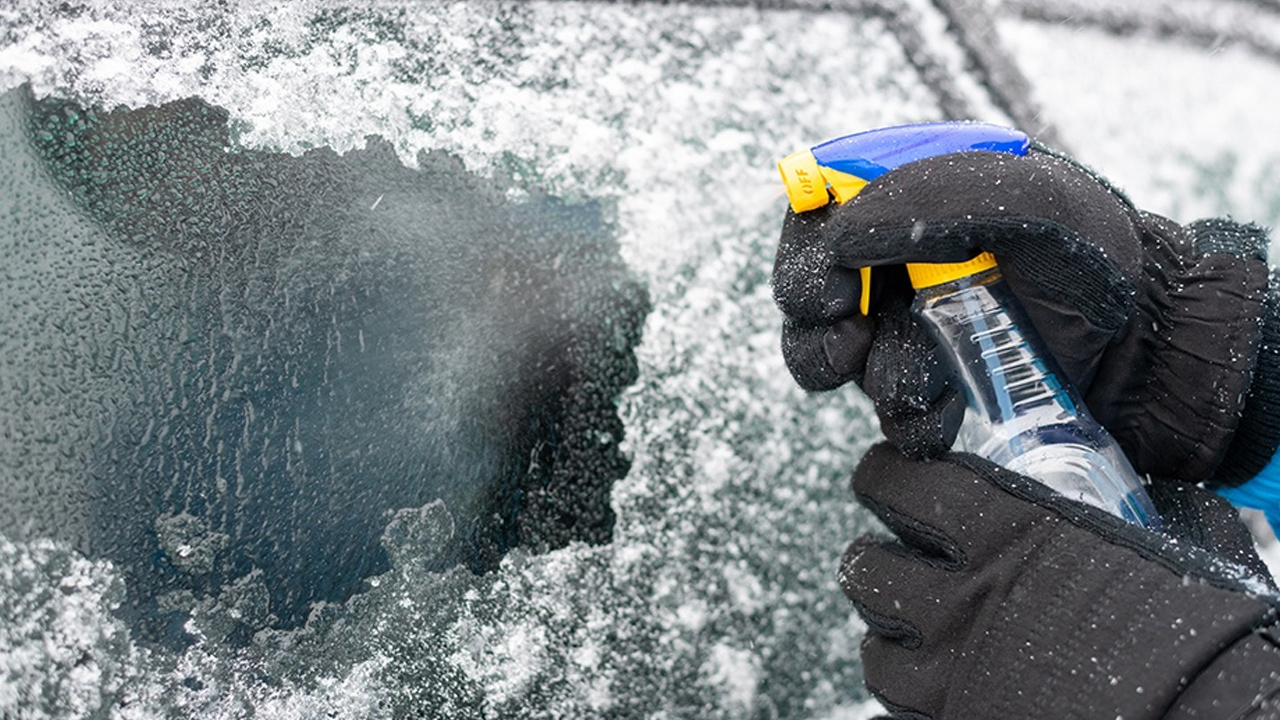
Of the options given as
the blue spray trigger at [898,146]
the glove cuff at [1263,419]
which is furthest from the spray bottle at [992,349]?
the glove cuff at [1263,419]

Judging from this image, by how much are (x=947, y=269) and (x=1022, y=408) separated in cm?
18

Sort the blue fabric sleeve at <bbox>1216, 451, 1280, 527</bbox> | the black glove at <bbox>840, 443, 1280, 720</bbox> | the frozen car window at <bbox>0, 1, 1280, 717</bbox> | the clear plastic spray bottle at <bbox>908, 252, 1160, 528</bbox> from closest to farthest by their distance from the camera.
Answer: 1. the black glove at <bbox>840, 443, 1280, 720</bbox>
2. the frozen car window at <bbox>0, 1, 1280, 717</bbox>
3. the clear plastic spray bottle at <bbox>908, 252, 1160, 528</bbox>
4. the blue fabric sleeve at <bbox>1216, 451, 1280, 527</bbox>

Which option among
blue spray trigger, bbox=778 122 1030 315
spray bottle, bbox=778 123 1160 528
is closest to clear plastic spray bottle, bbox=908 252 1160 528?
spray bottle, bbox=778 123 1160 528

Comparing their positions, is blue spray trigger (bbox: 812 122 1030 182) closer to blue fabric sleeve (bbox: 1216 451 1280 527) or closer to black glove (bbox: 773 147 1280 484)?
black glove (bbox: 773 147 1280 484)

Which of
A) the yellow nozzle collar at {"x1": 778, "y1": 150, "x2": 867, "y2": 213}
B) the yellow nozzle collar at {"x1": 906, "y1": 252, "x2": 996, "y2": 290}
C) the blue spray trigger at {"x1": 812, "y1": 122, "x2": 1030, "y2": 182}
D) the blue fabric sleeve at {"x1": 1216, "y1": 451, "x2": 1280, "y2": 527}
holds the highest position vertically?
the blue spray trigger at {"x1": 812, "y1": 122, "x2": 1030, "y2": 182}

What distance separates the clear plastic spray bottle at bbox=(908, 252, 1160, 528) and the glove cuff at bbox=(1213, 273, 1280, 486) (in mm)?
138

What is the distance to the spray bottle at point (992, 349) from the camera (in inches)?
41.3

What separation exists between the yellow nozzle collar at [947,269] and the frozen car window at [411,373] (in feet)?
0.75

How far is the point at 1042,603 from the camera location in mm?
968

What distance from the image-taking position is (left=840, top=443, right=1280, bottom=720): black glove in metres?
0.88

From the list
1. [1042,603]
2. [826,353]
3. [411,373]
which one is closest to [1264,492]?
[1042,603]

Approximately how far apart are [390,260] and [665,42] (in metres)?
0.43

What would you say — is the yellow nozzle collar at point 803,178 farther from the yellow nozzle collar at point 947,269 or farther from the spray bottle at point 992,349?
the yellow nozzle collar at point 947,269

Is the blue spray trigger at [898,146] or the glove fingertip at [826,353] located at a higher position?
the blue spray trigger at [898,146]
